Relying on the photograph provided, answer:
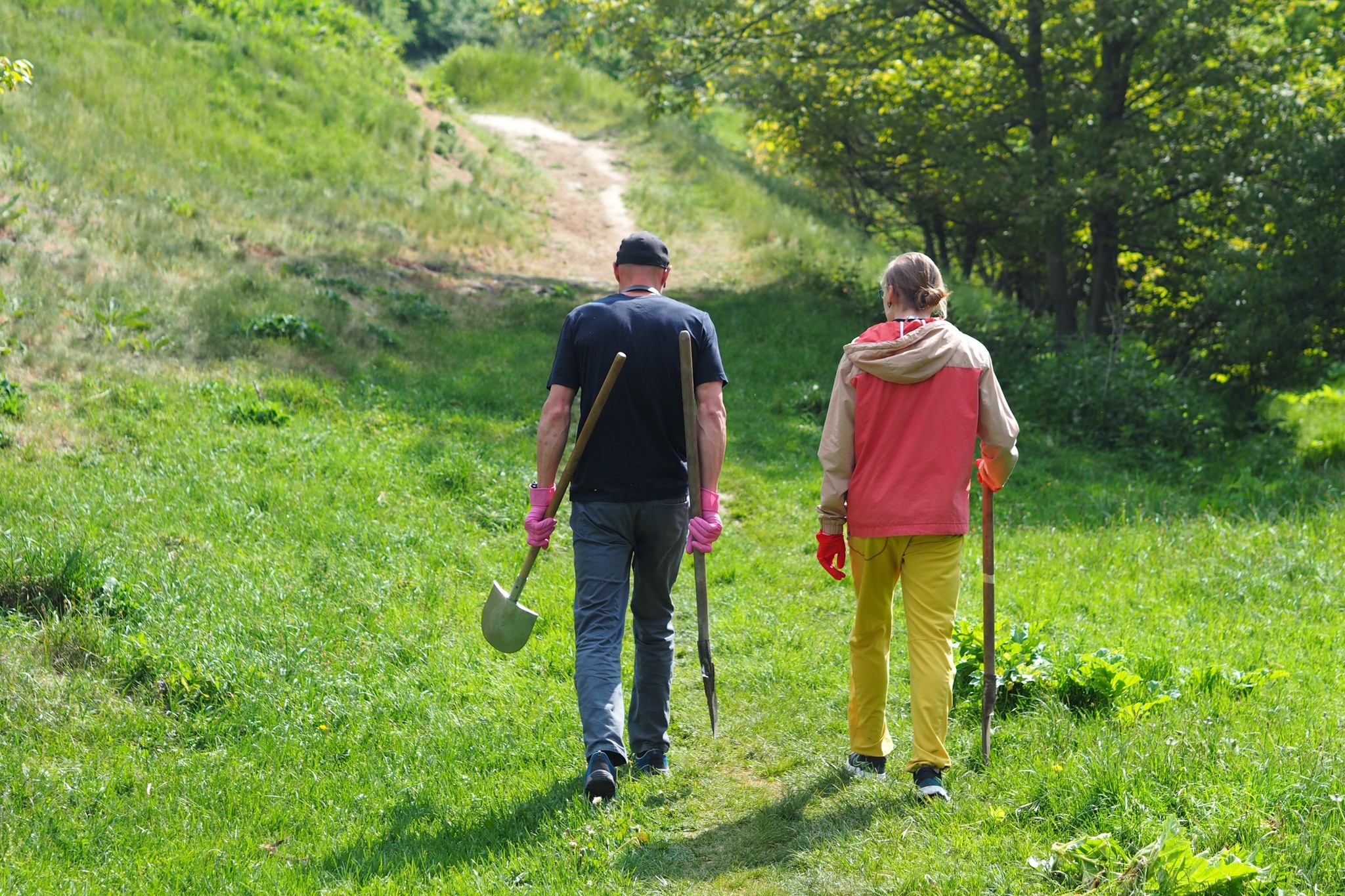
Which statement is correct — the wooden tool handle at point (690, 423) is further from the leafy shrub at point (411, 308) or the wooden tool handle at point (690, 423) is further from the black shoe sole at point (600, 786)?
the leafy shrub at point (411, 308)

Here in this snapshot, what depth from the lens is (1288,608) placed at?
6449 millimetres

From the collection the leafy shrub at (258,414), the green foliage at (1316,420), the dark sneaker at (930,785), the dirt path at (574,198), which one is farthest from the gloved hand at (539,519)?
the dirt path at (574,198)

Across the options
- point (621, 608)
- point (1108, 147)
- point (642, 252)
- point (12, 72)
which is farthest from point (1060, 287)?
point (12, 72)

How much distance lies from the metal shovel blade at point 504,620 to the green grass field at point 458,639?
54 centimetres

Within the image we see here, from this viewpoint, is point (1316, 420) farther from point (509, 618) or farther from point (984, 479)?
point (509, 618)

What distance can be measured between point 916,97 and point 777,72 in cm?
212

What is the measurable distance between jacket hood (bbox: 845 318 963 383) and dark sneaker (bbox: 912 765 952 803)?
1.51 m

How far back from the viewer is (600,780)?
163 inches

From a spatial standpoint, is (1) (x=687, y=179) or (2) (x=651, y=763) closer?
(2) (x=651, y=763)

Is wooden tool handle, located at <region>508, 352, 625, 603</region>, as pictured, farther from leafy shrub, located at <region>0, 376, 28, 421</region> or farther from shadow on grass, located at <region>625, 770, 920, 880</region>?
leafy shrub, located at <region>0, 376, 28, 421</region>

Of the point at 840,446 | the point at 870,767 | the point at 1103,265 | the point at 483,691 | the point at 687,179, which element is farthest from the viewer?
the point at 687,179

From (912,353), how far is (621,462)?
1229 millimetres

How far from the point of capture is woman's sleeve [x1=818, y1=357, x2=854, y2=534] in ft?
14.0

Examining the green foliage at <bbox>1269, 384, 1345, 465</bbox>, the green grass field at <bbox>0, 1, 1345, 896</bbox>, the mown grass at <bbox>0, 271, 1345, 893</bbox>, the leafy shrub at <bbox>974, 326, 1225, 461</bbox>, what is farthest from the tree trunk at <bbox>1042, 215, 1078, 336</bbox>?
the mown grass at <bbox>0, 271, 1345, 893</bbox>
